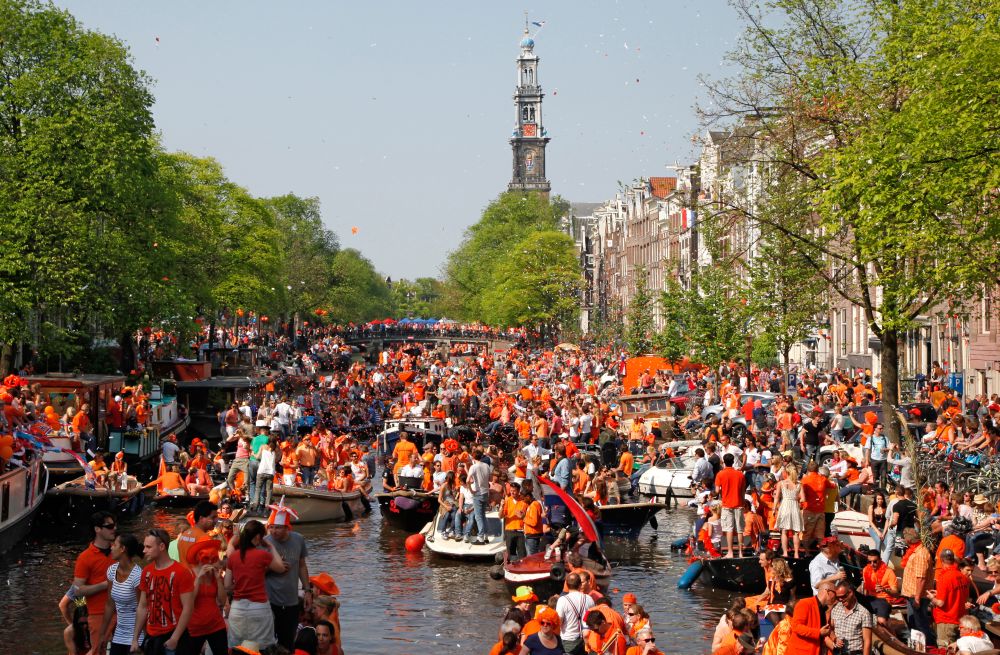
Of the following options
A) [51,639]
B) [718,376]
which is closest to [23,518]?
[51,639]

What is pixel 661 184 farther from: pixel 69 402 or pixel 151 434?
pixel 69 402

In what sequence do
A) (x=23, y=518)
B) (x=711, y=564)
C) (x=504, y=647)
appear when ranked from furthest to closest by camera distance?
(x=23, y=518)
(x=711, y=564)
(x=504, y=647)

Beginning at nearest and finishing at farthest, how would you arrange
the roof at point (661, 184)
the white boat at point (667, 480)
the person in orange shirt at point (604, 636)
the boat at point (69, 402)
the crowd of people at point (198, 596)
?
1. the crowd of people at point (198, 596)
2. the person in orange shirt at point (604, 636)
3. the boat at point (69, 402)
4. the white boat at point (667, 480)
5. the roof at point (661, 184)

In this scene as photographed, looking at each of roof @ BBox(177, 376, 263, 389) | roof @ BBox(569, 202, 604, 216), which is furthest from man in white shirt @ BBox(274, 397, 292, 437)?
roof @ BBox(569, 202, 604, 216)

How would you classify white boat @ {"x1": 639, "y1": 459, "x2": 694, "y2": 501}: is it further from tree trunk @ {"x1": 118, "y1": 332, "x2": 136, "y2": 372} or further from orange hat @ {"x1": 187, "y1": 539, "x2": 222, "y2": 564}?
tree trunk @ {"x1": 118, "y1": 332, "x2": 136, "y2": 372}

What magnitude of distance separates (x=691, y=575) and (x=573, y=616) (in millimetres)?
7787

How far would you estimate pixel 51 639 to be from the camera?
1872cm

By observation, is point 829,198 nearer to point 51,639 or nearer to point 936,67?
point 936,67

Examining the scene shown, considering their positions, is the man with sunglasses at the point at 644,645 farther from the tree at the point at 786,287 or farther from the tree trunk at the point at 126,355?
the tree trunk at the point at 126,355

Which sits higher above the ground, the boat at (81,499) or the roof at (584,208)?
the roof at (584,208)

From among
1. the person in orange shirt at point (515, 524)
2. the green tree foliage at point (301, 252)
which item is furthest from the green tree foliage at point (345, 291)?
the person in orange shirt at point (515, 524)

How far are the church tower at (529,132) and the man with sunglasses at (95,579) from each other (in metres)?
181

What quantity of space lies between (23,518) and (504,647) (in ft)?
52.7

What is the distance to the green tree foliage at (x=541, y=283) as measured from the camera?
110 metres
